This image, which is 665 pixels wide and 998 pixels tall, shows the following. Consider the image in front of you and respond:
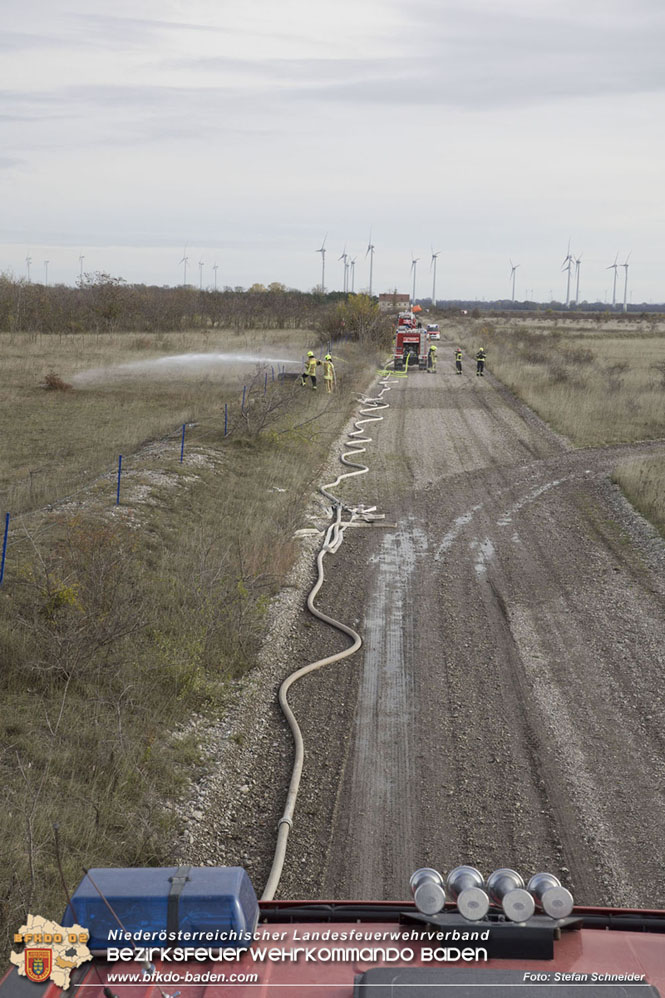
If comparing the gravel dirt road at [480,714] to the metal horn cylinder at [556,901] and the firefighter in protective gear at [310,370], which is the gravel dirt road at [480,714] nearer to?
the metal horn cylinder at [556,901]

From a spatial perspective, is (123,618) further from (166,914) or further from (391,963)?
(391,963)

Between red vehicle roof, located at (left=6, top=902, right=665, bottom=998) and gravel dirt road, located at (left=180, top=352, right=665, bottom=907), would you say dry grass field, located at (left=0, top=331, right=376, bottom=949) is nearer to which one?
gravel dirt road, located at (left=180, top=352, right=665, bottom=907)

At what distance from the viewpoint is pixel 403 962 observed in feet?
9.30

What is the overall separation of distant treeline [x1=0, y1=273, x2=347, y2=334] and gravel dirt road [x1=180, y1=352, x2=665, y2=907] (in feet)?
148

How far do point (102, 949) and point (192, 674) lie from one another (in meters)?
5.20

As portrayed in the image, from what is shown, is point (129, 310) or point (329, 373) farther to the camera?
point (129, 310)

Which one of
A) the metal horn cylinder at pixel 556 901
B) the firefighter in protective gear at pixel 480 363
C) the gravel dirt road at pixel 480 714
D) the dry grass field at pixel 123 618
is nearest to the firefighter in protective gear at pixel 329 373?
the dry grass field at pixel 123 618

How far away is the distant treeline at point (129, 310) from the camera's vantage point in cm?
5572

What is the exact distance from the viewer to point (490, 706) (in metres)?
8.07

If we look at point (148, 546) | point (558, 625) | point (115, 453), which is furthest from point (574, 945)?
point (115, 453)

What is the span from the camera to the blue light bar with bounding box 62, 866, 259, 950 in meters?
2.86

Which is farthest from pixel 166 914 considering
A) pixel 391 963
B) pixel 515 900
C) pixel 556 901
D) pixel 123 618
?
pixel 123 618

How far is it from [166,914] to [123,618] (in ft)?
17.7

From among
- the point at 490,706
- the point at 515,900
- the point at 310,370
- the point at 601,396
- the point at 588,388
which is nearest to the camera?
the point at 515,900
